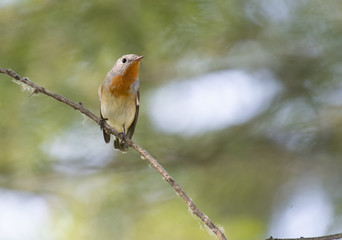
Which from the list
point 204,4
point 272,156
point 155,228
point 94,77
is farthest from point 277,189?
point 94,77

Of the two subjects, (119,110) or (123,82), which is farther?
(119,110)

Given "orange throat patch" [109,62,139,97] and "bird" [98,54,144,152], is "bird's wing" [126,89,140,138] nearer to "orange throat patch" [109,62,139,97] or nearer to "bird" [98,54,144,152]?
"bird" [98,54,144,152]

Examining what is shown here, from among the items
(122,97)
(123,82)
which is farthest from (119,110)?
(123,82)

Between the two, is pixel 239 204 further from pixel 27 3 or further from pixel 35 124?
pixel 27 3

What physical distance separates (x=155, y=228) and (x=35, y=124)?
2.93 ft

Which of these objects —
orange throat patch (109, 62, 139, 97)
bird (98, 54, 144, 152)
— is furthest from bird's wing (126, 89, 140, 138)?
orange throat patch (109, 62, 139, 97)

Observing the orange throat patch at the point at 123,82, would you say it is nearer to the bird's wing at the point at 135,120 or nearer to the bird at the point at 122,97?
the bird at the point at 122,97

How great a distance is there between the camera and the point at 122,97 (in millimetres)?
3223

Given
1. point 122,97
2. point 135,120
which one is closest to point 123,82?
point 122,97

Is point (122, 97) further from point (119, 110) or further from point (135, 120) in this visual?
point (135, 120)

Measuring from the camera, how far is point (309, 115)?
256 cm

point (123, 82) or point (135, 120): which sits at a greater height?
point (123, 82)

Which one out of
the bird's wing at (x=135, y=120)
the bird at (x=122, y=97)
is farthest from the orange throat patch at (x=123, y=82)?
the bird's wing at (x=135, y=120)

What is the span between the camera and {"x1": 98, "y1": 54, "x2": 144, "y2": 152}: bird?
9.71 feet
